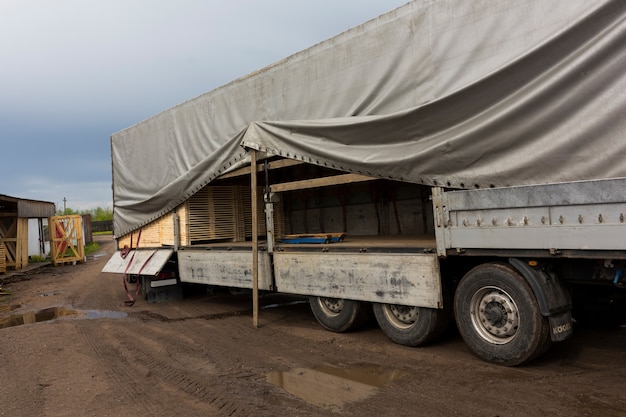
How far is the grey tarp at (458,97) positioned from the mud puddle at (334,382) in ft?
7.04

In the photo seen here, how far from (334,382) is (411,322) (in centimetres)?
141

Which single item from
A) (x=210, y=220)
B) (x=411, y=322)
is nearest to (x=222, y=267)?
(x=210, y=220)

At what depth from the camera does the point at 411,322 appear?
559 centimetres

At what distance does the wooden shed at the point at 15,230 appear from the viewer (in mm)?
18953

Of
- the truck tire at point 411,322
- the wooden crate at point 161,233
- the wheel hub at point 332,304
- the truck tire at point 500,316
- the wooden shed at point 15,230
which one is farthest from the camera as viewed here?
the wooden shed at point 15,230

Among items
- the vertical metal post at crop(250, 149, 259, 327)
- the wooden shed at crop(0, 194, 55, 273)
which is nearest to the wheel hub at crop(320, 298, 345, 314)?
the vertical metal post at crop(250, 149, 259, 327)

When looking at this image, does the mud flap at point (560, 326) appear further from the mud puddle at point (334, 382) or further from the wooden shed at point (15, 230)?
the wooden shed at point (15, 230)

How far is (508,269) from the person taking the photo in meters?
4.52

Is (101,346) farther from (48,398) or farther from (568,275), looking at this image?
(568,275)

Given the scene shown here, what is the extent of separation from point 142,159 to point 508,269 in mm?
8116

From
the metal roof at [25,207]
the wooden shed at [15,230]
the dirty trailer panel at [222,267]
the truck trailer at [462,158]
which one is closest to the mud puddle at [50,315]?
the dirty trailer panel at [222,267]

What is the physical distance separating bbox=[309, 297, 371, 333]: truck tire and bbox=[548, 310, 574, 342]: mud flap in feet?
7.82

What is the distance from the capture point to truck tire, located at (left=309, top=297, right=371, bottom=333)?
6137 millimetres

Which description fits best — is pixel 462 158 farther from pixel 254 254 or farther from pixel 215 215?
pixel 215 215
